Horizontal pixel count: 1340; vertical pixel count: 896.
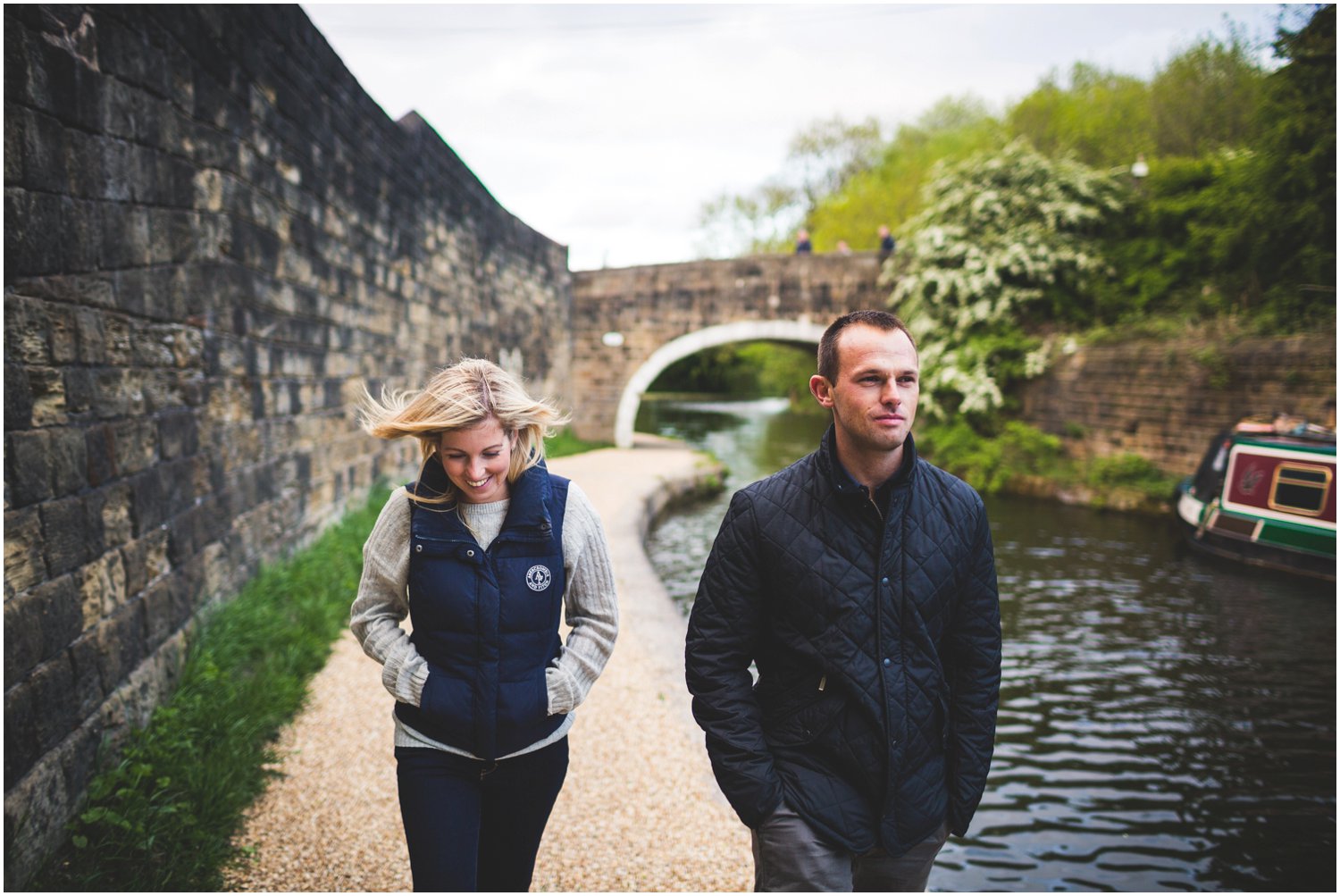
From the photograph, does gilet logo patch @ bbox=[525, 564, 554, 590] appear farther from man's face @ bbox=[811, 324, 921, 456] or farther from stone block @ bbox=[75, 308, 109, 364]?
stone block @ bbox=[75, 308, 109, 364]

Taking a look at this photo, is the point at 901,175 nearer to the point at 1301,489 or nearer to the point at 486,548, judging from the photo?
the point at 1301,489

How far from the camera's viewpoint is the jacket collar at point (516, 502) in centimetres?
167

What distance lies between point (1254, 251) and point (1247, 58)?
26.8 ft

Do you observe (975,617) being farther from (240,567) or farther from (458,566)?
(240,567)

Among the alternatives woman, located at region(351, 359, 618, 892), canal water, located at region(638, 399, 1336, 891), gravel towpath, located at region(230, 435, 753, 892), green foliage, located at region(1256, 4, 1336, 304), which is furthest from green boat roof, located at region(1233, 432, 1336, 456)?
woman, located at region(351, 359, 618, 892)

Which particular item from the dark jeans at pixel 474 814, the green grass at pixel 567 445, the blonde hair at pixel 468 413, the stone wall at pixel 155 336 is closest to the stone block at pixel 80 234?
the stone wall at pixel 155 336

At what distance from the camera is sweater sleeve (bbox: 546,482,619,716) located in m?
1.75

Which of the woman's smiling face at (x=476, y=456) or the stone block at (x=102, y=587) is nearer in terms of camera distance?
A: the woman's smiling face at (x=476, y=456)

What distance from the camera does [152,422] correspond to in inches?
127

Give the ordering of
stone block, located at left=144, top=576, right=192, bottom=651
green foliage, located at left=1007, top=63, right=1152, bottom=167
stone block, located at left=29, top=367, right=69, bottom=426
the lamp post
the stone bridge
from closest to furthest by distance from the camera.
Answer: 1. stone block, located at left=29, top=367, right=69, bottom=426
2. stone block, located at left=144, top=576, right=192, bottom=651
3. the lamp post
4. the stone bridge
5. green foliage, located at left=1007, top=63, right=1152, bottom=167

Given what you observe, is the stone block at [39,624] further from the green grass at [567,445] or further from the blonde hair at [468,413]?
the green grass at [567,445]

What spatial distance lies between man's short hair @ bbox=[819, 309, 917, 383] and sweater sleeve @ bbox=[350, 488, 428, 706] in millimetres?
923

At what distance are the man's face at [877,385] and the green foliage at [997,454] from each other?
10848 mm

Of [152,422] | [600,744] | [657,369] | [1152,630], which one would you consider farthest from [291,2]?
[657,369]
